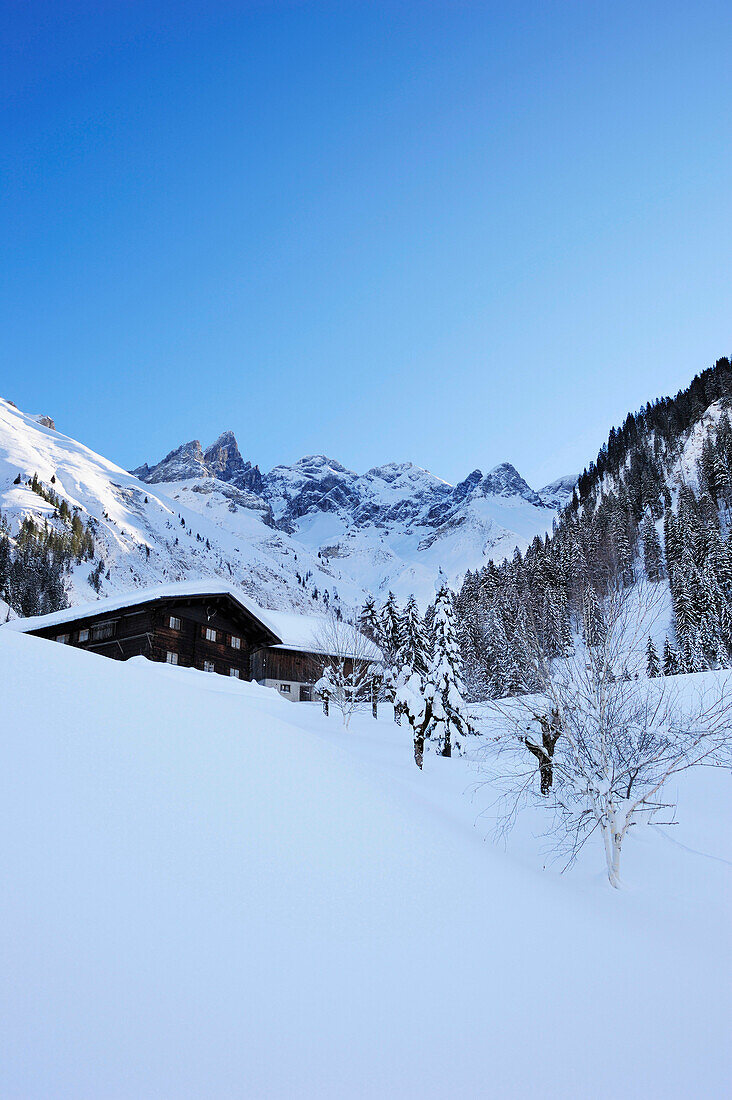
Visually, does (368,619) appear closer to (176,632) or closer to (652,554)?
(176,632)

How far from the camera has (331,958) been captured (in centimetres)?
542

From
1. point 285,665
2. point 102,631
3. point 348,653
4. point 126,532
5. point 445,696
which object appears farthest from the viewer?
point 126,532

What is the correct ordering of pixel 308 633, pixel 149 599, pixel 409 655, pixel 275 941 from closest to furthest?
pixel 275 941, pixel 409 655, pixel 149 599, pixel 308 633

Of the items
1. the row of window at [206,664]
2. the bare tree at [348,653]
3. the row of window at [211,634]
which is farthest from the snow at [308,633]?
the row of window at [206,664]

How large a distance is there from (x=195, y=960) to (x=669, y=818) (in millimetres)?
17467

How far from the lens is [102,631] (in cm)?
3925

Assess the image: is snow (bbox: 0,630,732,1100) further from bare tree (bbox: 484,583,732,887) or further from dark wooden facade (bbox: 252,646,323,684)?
dark wooden facade (bbox: 252,646,323,684)

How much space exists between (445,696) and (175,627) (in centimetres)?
1925

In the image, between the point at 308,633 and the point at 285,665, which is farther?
the point at 308,633

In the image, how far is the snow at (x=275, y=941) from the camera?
4.14 m

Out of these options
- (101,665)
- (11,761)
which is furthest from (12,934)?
(101,665)

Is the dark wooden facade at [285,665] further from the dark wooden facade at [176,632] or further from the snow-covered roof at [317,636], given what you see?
the dark wooden facade at [176,632]

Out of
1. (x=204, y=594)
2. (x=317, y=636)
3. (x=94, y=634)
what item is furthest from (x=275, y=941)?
(x=317, y=636)

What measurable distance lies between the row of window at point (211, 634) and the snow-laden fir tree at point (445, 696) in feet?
57.8
